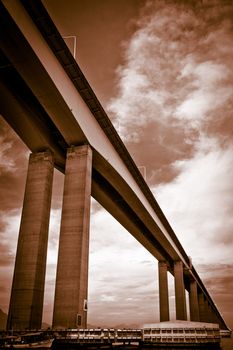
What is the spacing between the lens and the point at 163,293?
61.8 meters

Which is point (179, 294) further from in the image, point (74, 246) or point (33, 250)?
point (74, 246)

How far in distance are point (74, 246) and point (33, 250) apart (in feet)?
12.5

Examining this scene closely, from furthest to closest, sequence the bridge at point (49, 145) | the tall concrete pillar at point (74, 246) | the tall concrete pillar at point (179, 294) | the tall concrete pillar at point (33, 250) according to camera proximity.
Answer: the tall concrete pillar at point (179, 294) → the tall concrete pillar at point (33, 250) → the tall concrete pillar at point (74, 246) → the bridge at point (49, 145)

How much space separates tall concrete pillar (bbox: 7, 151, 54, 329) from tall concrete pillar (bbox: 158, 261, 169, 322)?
4220 cm

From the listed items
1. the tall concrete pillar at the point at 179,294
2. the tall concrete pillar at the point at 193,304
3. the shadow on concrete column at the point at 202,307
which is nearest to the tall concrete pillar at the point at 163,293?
the tall concrete pillar at the point at 179,294

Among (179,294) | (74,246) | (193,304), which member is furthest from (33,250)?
(193,304)

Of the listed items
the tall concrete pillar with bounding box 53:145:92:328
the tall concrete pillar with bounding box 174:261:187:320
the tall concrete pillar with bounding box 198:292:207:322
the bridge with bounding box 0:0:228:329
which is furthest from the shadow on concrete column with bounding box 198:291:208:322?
the tall concrete pillar with bounding box 53:145:92:328

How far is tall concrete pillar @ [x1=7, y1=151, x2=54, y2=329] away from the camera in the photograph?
22891 mm

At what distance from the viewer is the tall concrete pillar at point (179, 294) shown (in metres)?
58.8

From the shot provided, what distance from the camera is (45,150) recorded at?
2805 cm

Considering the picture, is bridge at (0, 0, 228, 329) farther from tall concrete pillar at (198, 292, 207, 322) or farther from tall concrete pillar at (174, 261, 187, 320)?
tall concrete pillar at (198, 292, 207, 322)

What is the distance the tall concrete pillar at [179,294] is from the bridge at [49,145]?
122 ft

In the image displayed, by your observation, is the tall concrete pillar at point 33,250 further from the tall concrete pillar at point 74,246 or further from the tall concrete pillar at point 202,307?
the tall concrete pillar at point 202,307

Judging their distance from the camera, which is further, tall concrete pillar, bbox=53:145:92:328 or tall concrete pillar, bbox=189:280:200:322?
tall concrete pillar, bbox=189:280:200:322
